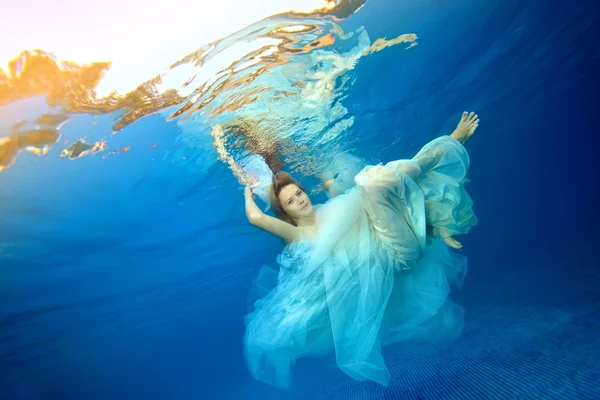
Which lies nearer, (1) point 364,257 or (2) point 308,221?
(1) point 364,257

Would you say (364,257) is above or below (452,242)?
above

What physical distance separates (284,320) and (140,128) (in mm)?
6018

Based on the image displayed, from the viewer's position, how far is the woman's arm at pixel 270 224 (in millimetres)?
4230

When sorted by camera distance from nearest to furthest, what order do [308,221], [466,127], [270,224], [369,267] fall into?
[369,267]
[270,224]
[466,127]
[308,221]

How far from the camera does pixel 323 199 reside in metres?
17.2

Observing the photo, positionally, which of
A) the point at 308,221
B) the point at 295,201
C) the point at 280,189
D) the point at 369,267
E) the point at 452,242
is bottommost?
the point at 452,242

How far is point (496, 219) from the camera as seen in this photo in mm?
91938

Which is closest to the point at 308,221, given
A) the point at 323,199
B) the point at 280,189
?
the point at 280,189

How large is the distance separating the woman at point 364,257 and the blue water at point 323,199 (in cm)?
361

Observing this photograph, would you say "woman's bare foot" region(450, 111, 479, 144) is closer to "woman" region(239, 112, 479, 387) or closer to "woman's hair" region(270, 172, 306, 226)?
"woman" region(239, 112, 479, 387)

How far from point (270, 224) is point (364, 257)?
142 cm

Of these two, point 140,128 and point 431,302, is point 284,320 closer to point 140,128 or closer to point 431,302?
point 431,302

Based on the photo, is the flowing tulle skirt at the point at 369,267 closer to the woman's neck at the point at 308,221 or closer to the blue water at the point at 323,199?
the woman's neck at the point at 308,221

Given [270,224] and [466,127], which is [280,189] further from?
[466,127]
